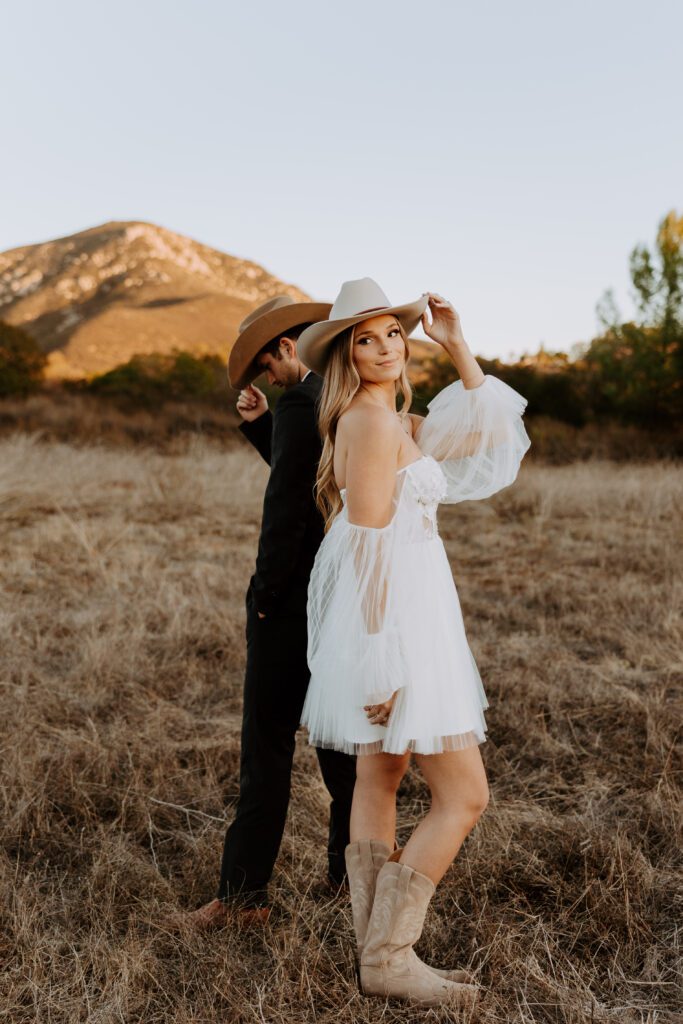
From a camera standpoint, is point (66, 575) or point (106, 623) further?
point (66, 575)

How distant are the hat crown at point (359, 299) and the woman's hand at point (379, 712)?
990 millimetres

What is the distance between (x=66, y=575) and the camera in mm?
6684

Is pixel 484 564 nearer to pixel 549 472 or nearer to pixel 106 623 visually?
pixel 106 623

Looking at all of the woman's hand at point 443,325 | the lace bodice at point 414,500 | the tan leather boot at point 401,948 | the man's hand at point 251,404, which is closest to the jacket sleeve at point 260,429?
the man's hand at point 251,404

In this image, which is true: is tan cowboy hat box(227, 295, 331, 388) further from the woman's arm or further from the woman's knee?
the woman's knee

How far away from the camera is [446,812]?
1.97 metres

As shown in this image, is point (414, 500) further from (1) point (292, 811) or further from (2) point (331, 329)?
(1) point (292, 811)

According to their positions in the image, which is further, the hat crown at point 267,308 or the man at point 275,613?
the hat crown at point 267,308

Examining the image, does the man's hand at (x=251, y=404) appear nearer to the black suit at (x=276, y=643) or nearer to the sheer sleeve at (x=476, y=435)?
the black suit at (x=276, y=643)

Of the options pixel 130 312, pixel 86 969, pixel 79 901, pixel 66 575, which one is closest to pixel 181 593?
pixel 66 575

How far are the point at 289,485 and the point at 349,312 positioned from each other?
1.71 ft

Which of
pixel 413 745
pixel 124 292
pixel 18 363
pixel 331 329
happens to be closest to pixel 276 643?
pixel 413 745

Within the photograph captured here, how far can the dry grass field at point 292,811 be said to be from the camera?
84.0 inches

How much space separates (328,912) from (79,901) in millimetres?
831
